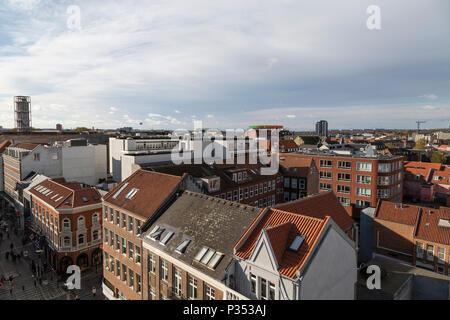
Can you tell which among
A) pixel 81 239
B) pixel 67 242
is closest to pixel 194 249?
pixel 81 239

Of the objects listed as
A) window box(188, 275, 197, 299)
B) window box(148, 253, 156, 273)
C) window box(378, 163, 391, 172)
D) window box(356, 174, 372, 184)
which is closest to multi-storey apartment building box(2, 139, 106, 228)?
window box(148, 253, 156, 273)

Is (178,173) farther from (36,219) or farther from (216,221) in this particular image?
(36,219)

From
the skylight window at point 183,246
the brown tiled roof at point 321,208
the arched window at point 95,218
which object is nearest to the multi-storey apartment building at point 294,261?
the skylight window at point 183,246

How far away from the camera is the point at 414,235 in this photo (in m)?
40.4

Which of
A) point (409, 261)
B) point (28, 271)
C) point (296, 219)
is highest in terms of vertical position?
point (296, 219)

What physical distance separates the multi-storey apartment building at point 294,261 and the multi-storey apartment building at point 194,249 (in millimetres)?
1211

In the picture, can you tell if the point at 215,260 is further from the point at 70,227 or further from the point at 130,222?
the point at 70,227

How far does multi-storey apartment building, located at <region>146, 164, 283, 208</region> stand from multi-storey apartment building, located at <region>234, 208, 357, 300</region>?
20973 millimetres

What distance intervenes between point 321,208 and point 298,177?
4004 cm

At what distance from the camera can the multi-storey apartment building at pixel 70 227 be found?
43.6 m

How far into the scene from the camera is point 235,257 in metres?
20.5

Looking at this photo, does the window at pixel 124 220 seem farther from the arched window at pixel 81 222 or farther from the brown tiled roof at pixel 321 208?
the brown tiled roof at pixel 321 208
